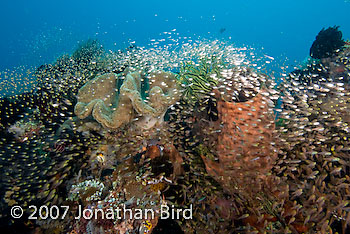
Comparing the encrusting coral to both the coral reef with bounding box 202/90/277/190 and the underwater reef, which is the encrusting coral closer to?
the underwater reef

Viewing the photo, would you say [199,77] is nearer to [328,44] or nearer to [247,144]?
[247,144]

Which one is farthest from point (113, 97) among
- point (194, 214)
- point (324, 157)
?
point (324, 157)

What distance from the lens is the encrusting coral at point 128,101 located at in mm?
4547

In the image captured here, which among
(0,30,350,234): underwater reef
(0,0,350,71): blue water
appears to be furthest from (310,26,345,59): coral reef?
(0,0,350,71): blue water

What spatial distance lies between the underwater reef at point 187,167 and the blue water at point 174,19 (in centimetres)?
9157

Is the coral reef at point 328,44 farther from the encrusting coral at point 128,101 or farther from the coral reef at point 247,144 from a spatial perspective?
the encrusting coral at point 128,101

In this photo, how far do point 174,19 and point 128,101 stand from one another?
161 metres

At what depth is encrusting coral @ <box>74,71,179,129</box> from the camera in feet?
14.9

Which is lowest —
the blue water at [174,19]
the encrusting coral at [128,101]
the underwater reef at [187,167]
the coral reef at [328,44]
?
the underwater reef at [187,167]

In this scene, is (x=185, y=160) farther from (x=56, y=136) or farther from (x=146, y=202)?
(x=56, y=136)

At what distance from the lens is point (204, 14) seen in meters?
146

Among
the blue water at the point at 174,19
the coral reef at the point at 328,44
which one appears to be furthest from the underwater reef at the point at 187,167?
the blue water at the point at 174,19

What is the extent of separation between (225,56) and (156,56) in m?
3.52

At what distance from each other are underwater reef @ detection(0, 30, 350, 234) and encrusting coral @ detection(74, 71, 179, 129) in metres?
0.03
